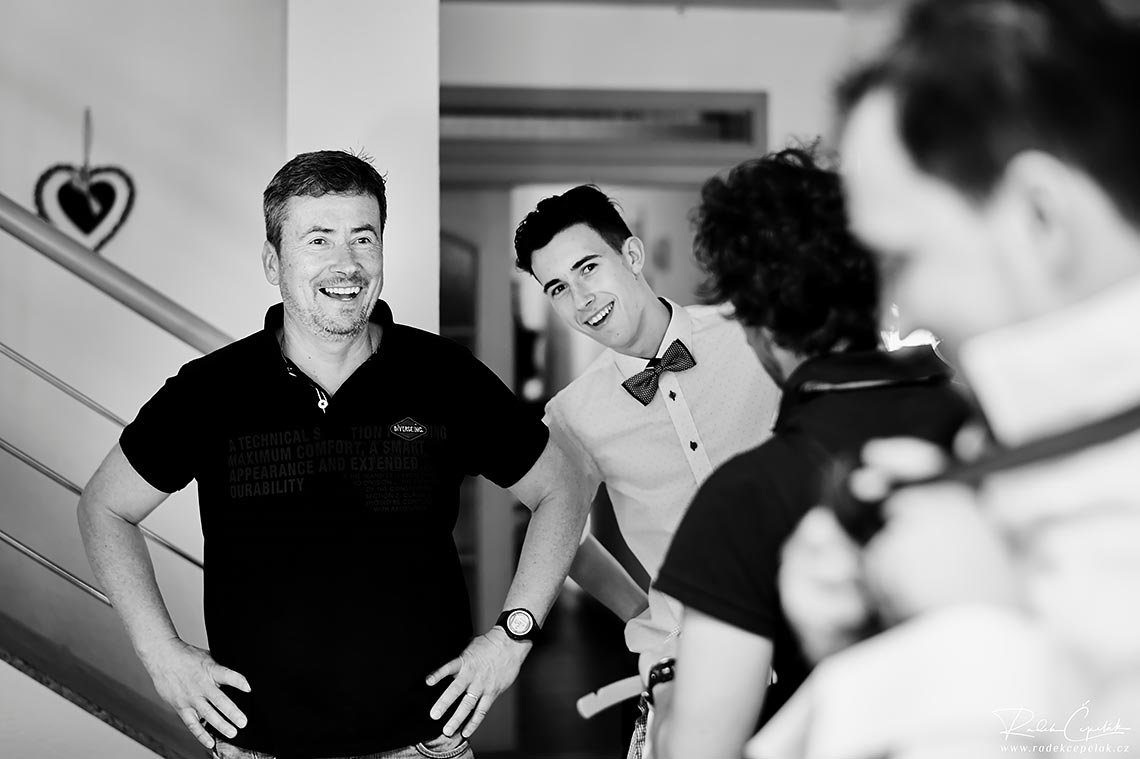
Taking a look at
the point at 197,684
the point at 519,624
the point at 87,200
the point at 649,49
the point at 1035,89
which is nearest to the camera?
the point at 1035,89

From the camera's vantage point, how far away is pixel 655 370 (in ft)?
6.54

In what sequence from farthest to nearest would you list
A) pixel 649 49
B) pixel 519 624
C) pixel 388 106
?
1. pixel 649 49
2. pixel 388 106
3. pixel 519 624

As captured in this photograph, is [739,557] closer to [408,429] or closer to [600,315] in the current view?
[408,429]

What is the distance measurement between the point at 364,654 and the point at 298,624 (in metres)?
0.12

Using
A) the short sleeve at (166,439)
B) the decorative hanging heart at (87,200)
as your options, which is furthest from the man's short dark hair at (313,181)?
the decorative hanging heart at (87,200)

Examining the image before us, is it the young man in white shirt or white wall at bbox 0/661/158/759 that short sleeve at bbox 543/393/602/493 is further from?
white wall at bbox 0/661/158/759

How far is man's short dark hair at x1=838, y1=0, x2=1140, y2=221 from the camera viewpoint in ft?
2.68

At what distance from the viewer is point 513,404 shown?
186cm

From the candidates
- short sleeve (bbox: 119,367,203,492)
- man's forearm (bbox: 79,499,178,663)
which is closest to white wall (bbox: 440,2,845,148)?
short sleeve (bbox: 119,367,203,492)

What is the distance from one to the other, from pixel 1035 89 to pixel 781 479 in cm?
38

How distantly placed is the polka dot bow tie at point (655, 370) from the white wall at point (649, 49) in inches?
80.8

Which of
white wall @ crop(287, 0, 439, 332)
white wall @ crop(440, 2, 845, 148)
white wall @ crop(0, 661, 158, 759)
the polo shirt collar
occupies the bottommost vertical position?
white wall @ crop(0, 661, 158, 759)

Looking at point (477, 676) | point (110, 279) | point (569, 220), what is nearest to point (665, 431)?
point (569, 220)

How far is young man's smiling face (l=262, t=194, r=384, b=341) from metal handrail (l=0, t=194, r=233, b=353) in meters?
0.63
